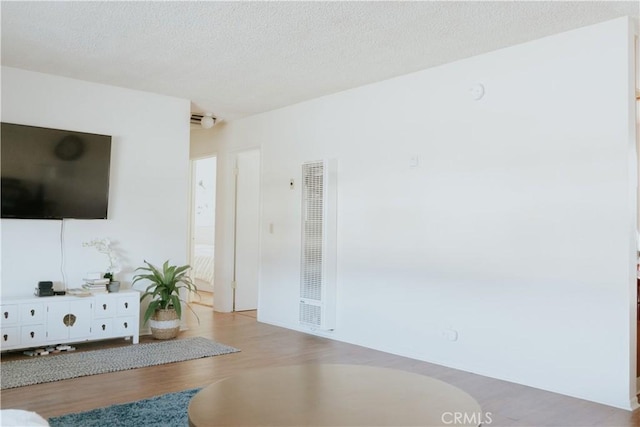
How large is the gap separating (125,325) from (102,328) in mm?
205

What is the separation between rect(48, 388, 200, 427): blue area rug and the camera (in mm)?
2723

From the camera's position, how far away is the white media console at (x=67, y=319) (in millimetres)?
4078

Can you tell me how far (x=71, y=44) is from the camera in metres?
3.87

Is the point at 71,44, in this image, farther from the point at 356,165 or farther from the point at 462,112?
the point at 462,112

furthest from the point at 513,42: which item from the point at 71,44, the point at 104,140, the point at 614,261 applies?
the point at 104,140

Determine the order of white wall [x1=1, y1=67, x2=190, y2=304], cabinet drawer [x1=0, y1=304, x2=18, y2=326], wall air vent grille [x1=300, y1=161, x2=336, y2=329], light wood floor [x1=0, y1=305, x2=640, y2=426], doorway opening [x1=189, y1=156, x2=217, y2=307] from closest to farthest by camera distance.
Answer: light wood floor [x1=0, y1=305, x2=640, y2=426], cabinet drawer [x1=0, y1=304, x2=18, y2=326], white wall [x1=1, y1=67, x2=190, y2=304], wall air vent grille [x1=300, y1=161, x2=336, y2=329], doorway opening [x1=189, y1=156, x2=217, y2=307]

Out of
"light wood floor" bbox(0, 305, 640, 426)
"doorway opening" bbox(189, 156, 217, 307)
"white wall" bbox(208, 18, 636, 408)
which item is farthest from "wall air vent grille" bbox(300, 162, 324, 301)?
"doorway opening" bbox(189, 156, 217, 307)

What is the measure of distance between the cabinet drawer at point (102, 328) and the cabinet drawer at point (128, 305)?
121 millimetres

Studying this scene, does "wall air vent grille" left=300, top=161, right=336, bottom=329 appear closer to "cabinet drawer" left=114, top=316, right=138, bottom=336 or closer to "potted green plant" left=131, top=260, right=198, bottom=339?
"potted green plant" left=131, top=260, right=198, bottom=339

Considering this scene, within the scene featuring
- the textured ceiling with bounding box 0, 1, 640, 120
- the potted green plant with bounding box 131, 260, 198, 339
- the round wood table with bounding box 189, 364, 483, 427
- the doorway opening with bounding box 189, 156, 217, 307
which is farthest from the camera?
the doorway opening with bounding box 189, 156, 217, 307

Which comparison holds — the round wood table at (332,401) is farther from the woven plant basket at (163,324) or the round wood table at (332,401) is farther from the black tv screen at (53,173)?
the black tv screen at (53,173)

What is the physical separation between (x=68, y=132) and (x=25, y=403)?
8.18 feet

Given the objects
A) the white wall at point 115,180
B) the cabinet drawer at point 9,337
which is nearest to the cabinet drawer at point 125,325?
the white wall at point 115,180

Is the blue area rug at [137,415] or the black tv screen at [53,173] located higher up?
the black tv screen at [53,173]
